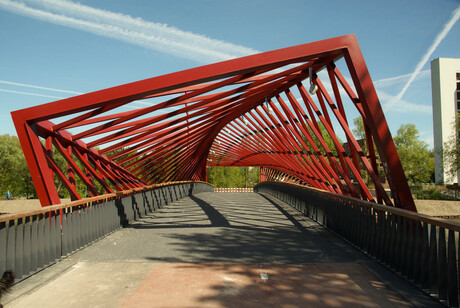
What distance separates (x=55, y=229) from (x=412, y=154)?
140 feet

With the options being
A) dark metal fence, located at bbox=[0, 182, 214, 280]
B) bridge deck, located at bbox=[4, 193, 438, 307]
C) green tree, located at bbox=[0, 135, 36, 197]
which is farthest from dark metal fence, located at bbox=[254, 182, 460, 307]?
green tree, located at bbox=[0, 135, 36, 197]

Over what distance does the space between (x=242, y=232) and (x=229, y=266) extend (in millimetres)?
2950

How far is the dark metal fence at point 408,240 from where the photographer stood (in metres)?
3.55

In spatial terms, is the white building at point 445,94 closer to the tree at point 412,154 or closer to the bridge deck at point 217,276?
the tree at point 412,154

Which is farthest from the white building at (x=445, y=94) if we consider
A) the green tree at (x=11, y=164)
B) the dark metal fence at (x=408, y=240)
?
the green tree at (x=11, y=164)

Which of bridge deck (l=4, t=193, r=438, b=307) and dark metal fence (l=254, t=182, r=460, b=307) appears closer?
dark metal fence (l=254, t=182, r=460, b=307)

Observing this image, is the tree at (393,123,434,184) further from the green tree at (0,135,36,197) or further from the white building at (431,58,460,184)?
the green tree at (0,135,36,197)

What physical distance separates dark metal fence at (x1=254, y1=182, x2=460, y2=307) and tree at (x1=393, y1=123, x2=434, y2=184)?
36.5m

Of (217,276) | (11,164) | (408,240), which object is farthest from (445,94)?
(11,164)

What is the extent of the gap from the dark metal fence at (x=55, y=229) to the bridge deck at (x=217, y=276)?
0.20m

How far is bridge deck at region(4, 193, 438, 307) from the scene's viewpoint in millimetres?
→ 3801

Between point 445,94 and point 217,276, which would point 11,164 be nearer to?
point 217,276

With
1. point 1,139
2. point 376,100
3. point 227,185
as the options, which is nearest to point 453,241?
point 376,100

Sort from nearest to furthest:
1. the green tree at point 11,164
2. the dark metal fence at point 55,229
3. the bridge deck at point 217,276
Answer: the bridge deck at point 217,276 → the dark metal fence at point 55,229 → the green tree at point 11,164
